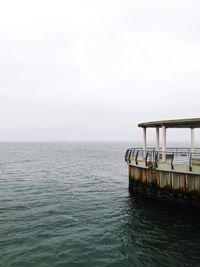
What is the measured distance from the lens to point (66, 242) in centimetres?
1152

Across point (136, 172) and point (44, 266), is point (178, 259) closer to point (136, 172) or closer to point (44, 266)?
point (44, 266)

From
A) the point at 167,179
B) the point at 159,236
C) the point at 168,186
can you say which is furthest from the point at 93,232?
the point at 167,179

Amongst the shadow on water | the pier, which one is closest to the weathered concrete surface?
the pier

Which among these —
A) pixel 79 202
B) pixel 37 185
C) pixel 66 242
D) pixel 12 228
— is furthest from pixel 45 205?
pixel 37 185

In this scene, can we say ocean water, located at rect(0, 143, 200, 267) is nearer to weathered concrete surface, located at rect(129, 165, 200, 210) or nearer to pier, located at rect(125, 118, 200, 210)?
weathered concrete surface, located at rect(129, 165, 200, 210)

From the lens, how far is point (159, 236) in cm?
1239

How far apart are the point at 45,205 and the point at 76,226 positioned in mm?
5080

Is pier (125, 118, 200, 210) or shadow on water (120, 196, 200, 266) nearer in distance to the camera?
shadow on water (120, 196, 200, 266)

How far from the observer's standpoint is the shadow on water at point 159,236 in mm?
10211

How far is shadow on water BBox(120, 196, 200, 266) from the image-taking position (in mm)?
10211

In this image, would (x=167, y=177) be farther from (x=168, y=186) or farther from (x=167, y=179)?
(x=168, y=186)

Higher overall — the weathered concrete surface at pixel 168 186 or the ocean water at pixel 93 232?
the weathered concrete surface at pixel 168 186

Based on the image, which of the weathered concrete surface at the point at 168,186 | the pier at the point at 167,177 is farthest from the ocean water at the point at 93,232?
the pier at the point at 167,177

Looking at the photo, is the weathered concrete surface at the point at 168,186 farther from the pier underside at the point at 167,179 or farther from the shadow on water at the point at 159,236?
the shadow on water at the point at 159,236
